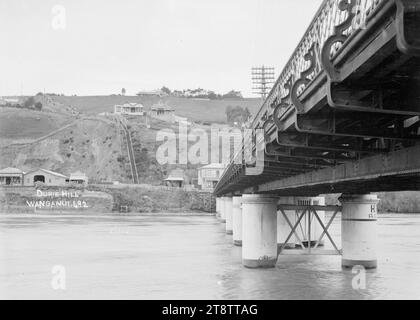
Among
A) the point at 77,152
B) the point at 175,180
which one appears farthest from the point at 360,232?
the point at 77,152

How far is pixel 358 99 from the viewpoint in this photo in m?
9.72

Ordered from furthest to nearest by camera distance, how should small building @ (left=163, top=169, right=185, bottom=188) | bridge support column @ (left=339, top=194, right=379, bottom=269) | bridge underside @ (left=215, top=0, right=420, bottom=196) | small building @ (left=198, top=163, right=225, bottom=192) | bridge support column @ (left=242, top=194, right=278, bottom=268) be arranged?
small building @ (left=163, top=169, right=185, bottom=188), small building @ (left=198, top=163, right=225, bottom=192), bridge support column @ (left=242, top=194, right=278, bottom=268), bridge support column @ (left=339, top=194, right=379, bottom=269), bridge underside @ (left=215, top=0, right=420, bottom=196)

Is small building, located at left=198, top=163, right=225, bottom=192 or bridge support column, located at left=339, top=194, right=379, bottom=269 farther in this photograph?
small building, located at left=198, top=163, right=225, bottom=192

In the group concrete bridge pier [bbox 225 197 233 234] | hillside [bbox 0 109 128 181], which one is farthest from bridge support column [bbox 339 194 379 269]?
hillside [bbox 0 109 128 181]

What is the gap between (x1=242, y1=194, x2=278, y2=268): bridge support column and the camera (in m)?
30.2

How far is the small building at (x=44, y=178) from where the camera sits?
453 ft

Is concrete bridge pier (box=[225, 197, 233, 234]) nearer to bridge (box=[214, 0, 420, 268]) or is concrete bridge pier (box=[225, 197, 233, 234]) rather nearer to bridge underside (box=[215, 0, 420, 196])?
bridge (box=[214, 0, 420, 268])

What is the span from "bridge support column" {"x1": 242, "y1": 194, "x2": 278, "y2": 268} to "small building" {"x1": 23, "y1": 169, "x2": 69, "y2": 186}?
363 ft

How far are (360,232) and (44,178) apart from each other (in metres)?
118

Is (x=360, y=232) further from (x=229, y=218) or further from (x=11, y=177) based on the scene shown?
(x=11, y=177)

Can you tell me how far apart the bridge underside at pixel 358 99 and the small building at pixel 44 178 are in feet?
403
